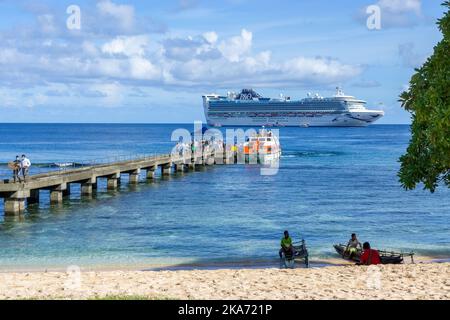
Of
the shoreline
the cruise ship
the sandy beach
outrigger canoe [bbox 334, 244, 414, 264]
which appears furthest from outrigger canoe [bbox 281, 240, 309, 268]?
the cruise ship

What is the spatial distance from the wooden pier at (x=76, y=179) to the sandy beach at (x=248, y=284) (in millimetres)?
15379

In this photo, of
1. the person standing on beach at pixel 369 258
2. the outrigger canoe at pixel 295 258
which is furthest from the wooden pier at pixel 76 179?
the person standing on beach at pixel 369 258

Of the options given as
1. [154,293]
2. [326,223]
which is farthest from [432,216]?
[154,293]

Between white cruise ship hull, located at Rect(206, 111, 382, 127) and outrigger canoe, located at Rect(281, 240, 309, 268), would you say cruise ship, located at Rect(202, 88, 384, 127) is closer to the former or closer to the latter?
white cruise ship hull, located at Rect(206, 111, 382, 127)

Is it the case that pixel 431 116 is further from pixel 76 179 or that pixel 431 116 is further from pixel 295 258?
pixel 76 179

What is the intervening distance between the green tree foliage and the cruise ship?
527 ft

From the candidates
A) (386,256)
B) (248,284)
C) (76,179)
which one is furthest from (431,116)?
(76,179)

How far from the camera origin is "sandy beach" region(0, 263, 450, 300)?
1282 cm

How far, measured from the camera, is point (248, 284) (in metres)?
14.2

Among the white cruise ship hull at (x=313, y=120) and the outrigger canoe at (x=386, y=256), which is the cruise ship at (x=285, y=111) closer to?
the white cruise ship hull at (x=313, y=120)

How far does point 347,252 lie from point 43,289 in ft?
36.7

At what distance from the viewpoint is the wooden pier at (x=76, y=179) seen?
30.9 meters
